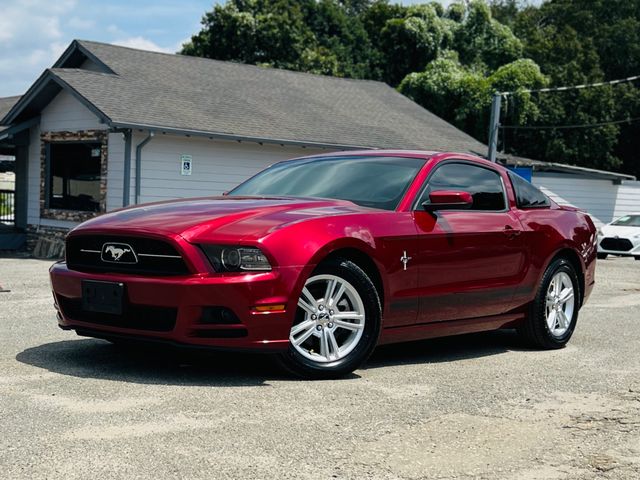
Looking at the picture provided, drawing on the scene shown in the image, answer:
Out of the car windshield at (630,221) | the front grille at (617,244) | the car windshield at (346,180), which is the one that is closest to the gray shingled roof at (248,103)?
the car windshield at (630,221)

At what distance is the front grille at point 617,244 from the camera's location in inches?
961

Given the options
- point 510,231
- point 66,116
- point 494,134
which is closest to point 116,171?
point 66,116

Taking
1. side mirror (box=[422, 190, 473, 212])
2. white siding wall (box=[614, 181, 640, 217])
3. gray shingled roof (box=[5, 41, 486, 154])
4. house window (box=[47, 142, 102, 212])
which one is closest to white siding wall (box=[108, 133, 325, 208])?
gray shingled roof (box=[5, 41, 486, 154])

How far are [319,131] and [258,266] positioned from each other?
18.0 m

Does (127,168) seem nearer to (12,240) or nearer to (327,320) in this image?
(12,240)

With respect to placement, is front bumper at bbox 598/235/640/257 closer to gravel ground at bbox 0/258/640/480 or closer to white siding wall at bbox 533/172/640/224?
white siding wall at bbox 533/172/640/224

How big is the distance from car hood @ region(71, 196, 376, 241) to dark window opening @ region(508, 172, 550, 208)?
1.89 m

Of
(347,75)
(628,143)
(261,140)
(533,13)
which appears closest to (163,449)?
(261,140)

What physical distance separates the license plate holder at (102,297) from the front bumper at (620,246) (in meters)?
20.7

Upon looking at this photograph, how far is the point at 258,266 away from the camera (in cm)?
563

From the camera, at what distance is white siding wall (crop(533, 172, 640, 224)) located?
3319 cm

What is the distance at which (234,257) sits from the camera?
5617 mm

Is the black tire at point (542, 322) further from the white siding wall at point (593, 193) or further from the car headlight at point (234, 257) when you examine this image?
the white siding wall at point (593, 193)

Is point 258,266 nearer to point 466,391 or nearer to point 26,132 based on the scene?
point 466,391
